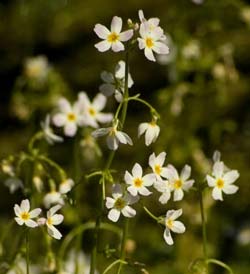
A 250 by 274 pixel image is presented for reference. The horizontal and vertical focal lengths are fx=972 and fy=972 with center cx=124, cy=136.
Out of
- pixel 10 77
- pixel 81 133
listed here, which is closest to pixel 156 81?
pixel 10 77

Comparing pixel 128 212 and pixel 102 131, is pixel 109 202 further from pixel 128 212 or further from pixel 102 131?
pixel 102 131

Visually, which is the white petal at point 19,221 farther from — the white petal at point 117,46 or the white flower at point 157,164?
the white petal at point 117,46

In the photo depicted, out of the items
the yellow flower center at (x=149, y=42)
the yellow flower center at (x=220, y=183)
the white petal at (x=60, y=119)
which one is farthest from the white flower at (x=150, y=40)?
the white petal at (x=60, y=119)

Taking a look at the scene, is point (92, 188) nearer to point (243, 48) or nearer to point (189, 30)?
point (189, 30)

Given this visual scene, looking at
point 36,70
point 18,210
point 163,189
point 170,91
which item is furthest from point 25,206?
point 36,70

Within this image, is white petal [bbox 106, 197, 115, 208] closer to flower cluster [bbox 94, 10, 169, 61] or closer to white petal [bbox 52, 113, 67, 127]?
flower cluster [bbox 94, 10, 169, 61]
